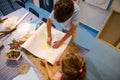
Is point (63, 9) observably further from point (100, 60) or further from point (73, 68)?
point (100, 60)

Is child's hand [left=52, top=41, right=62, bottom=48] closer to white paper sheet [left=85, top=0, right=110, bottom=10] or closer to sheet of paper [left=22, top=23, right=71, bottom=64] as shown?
sheet of paper [left=22, top=23, right=71, bottom=64]

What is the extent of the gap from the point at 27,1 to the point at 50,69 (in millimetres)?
3405

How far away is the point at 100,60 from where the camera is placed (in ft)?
6.73

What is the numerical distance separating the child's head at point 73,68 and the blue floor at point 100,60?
108cm

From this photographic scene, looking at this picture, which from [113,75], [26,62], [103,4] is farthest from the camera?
[103,4]

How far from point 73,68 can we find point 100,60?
1397 mm

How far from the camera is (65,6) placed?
102 cm

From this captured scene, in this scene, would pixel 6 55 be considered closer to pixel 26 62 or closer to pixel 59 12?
pixel 26 62

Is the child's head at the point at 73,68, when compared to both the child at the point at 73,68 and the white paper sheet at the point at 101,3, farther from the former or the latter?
the white paper sheet at the point at 101,3

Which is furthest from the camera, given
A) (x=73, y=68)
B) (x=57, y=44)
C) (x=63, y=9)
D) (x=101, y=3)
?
(x=101, y=3)

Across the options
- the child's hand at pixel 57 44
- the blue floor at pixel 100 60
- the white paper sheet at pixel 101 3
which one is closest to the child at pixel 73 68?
the child's hand at pixel 57 44

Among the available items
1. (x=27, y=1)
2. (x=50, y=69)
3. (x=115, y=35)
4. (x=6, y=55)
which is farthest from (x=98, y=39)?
(x=27, y=1)

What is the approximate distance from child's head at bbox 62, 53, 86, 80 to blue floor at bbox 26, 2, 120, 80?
1080 mm

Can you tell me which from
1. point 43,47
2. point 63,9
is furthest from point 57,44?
point 63,9
